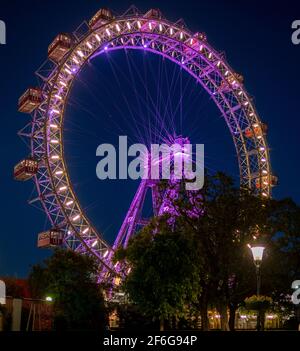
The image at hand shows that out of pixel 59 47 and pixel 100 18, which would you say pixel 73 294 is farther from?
pixel 100 18

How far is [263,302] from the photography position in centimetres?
2220

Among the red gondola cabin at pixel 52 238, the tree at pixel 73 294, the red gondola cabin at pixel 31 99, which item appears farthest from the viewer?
the red gondola cabin at pixel 31 99

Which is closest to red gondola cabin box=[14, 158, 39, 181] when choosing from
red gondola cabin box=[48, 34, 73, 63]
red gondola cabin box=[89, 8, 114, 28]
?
red gondola cabin box=[48, 34, 73, 63]

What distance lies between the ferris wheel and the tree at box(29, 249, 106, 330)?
5.08 meters

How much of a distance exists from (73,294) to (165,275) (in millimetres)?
6315

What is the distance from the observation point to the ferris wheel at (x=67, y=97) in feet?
121

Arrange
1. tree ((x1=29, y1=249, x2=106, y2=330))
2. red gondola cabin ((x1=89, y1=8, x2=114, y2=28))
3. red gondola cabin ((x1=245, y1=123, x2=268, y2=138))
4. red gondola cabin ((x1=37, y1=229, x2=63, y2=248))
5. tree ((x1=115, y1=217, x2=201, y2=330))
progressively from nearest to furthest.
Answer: tree ((x1=115, y1=217, x2=201, y2=330)) < tree ((x1=29, y1=249, x2=106, y2=330)) < red gondola cabin ((x1=37, y1=229, x2=63, y2=248)) < red gondola cabin ((x1=89, y1=8, x2=114, y2=28)) < red gondola cabin ((x1=245, y1=123, x2=268, y2=138))

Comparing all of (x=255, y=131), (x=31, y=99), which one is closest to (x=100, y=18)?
(x=31, y=99)

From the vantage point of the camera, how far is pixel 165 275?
2678 centimetres

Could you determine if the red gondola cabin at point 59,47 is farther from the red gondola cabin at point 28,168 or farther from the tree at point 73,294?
the tree at point 73,294

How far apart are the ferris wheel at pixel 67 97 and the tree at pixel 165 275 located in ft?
27.4

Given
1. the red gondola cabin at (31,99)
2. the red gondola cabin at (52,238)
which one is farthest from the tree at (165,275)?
the red gondola cabin at (31,99)

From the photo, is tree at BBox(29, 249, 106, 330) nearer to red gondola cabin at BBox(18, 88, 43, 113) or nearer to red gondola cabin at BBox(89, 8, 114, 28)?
red gondola cabin at BBox(18, 88, 43, 113)

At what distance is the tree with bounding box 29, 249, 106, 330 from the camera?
29844 millimetres
